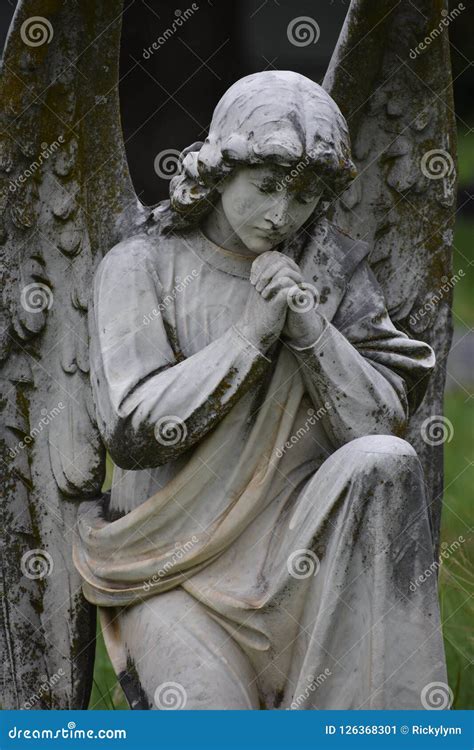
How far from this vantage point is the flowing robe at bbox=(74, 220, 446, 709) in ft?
17.2

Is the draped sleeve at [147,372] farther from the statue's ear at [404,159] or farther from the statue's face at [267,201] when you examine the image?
the statue's ear at [404,159]

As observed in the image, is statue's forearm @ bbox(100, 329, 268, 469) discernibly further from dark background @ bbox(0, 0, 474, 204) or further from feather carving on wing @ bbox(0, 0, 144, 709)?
dark background @ bbox(0, 0, 474, 204)

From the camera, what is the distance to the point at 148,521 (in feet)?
18.1

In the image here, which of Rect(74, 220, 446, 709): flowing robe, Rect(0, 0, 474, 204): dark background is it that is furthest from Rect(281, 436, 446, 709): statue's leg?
Rect(0, 0, 474, 204): dark background

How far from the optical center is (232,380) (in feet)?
17.4

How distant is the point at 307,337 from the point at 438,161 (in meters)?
1.00

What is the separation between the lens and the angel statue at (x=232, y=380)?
17.3 feet

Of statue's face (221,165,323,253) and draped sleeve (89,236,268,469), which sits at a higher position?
statue's face (221,165,323,253)

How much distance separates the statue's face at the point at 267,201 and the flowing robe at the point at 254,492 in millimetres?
217

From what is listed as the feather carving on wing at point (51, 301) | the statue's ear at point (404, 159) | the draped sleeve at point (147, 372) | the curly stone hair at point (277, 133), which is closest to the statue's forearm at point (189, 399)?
the draped sleeve at point (147, 372)

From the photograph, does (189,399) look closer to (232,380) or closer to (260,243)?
(232,380)

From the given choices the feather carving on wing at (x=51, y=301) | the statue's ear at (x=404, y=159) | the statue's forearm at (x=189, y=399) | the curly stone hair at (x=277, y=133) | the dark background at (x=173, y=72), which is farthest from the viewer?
the dark background at (x=173, y=72)

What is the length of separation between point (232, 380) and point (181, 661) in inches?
29.5

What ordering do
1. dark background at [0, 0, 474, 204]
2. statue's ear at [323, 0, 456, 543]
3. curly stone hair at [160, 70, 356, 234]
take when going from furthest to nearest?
dark background at [0, 0, 474, 204]
statue's ear at [323, 0, 456, 543]
curly stone hair at [160, 70, 356, 234]
